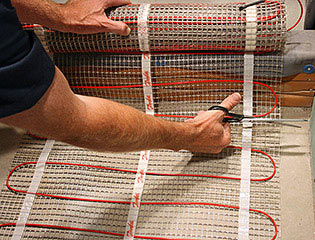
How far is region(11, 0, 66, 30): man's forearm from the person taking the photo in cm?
106

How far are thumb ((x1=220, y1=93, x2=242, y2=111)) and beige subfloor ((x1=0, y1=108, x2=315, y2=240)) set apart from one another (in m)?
0.21

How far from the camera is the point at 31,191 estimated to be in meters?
1.21

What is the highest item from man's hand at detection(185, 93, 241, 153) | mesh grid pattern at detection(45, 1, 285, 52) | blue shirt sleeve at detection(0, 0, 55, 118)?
mesh grid pattern at detection(45, 1, 285, 52)

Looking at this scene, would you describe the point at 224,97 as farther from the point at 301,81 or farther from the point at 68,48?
the point at 68,48

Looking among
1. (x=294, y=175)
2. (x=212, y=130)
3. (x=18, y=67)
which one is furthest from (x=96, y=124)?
(x=294, y=175)

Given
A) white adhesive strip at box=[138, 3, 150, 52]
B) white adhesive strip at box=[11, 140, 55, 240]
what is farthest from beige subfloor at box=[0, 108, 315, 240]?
white adhesive strip at box=[138, 3, 150, 52]

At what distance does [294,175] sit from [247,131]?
0.71 ft

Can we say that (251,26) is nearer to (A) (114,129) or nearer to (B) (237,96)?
(B) (237,96)

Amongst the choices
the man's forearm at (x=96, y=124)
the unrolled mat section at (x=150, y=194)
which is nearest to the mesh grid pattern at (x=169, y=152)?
the unrolled mat section at (x=150, y=194)

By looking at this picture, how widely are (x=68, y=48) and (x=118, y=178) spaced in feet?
1.67

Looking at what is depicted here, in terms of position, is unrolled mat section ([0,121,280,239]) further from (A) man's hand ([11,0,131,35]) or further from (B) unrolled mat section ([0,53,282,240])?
(A) man's hand ([11,0,131,35])

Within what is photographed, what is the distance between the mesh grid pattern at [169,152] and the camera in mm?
1110

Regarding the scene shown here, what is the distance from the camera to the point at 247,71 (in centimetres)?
121

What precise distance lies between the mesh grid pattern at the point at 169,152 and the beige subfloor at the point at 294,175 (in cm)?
3
